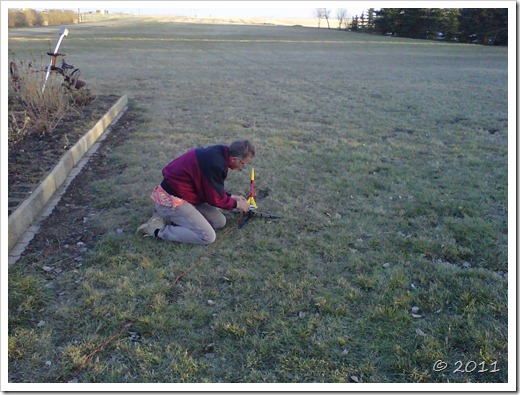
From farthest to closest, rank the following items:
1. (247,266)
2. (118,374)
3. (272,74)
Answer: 1. (272,74)
2. (247,266)
3. (118,374)

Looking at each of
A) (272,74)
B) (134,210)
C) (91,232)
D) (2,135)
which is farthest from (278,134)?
(272,74)

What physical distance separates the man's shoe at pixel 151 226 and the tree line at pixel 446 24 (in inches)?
1158

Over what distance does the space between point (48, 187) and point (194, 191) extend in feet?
6.71

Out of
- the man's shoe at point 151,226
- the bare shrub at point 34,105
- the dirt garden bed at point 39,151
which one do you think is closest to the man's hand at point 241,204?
the man's shoe at point 151,226

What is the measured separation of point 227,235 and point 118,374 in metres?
1.96

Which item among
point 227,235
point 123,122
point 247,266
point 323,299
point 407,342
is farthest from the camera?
point 123,122

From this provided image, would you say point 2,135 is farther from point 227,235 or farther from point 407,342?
point 407,342

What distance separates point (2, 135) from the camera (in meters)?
4.20

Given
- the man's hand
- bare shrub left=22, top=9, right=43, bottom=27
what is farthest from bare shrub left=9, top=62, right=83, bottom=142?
bare shrub left=22, top=9, right=43, bottom=27

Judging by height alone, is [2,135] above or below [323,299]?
above

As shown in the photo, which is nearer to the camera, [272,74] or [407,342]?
[407,342]

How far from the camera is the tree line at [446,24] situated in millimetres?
31359

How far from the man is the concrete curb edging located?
116cm

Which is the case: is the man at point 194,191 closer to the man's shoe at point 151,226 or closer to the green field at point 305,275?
the man's shoe at point 151,226
